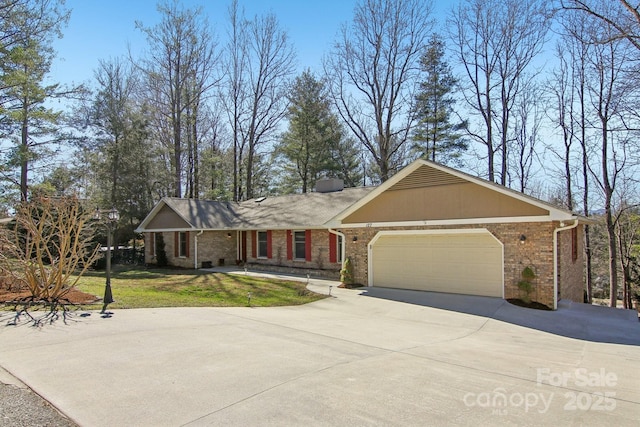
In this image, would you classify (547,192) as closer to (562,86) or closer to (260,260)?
(562,86)

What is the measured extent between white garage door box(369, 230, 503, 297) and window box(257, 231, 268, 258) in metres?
8.27

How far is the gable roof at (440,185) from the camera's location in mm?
10672

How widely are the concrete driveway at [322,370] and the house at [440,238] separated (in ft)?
7.64

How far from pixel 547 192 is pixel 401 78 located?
45.2 ft

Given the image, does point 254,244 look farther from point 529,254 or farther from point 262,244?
point 529,254

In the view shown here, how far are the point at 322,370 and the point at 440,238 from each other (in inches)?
350

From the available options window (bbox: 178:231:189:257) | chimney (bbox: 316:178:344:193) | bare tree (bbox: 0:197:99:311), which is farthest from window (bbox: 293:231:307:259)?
bare tree (bbox: 0:197:99:311)

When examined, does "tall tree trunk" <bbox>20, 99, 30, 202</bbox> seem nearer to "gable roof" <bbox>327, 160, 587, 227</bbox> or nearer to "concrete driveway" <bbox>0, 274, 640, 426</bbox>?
"concrete driveway" <bbox>0, 274, 640, 426</bbox>

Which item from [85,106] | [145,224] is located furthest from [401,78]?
[85,106]

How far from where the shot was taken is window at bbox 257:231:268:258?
21444 mm

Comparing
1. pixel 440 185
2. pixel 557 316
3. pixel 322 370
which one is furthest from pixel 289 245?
pixel 322 370

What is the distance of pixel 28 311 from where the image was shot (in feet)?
28.9

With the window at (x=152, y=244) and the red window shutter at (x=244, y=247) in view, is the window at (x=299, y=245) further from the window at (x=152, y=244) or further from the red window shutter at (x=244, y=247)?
the window at (x=152, y=244)

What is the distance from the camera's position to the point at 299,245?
1962 cm
